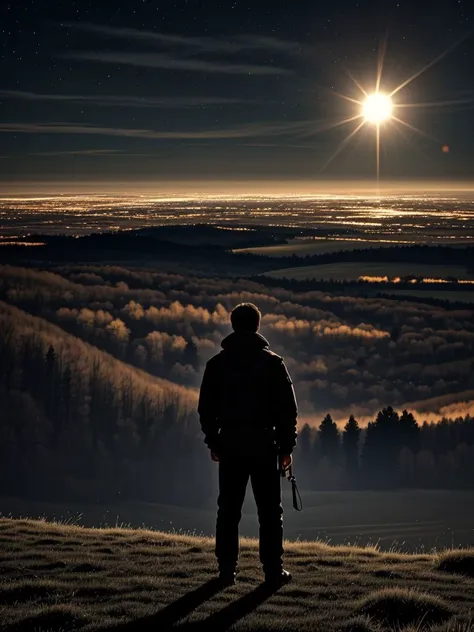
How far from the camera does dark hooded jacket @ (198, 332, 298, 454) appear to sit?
8594 mm

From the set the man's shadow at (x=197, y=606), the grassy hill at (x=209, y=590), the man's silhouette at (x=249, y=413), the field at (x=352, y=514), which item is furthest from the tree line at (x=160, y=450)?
the man's silhouette at (x=249, y=413)

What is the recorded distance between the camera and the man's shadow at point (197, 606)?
7.71 meters

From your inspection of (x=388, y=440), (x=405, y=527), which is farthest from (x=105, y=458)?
(x=405, y=527)

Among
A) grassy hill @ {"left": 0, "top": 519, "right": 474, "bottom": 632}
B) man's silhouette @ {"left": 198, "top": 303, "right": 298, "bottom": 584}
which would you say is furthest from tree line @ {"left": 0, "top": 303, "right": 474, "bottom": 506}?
man's silhouette @ {"left": 198, "top": 303, "right": 298, "bottom": 584}

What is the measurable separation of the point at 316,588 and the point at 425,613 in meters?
1.34

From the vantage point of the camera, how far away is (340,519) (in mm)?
142500

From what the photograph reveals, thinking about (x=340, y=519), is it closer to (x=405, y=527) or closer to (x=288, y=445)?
(x=405, y=527)

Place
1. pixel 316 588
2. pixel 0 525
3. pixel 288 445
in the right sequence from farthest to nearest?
pixel 0 525 < pixel 316 588 < pixel 288 445

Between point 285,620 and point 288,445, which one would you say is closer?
point 285,620

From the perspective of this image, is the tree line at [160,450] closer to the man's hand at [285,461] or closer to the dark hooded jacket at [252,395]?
the man's hand at [285,461]

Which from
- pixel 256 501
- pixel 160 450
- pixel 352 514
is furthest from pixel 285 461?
pixel 160 450

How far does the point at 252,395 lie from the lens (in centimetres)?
864

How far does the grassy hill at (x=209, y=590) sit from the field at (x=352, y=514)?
11629 centimetres

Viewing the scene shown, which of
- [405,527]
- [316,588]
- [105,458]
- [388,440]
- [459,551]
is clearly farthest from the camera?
[105,458]
